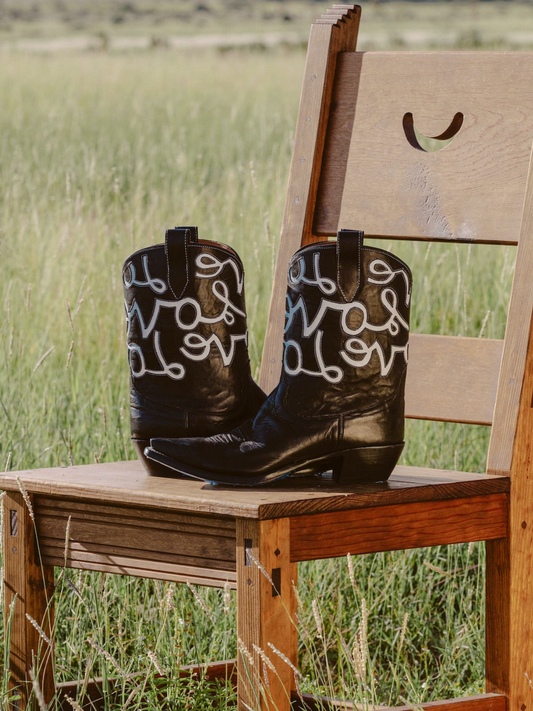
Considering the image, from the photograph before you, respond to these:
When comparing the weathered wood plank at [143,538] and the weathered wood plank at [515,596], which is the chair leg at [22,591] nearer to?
the weathered wood plank at [143,538]

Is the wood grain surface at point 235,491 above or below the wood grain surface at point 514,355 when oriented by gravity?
below

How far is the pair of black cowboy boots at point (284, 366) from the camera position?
1.51m

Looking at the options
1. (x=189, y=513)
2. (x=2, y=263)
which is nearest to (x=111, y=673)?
(x=189, y=513)

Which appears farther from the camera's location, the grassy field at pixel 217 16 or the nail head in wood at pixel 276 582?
the grassy field at pixel 217 16

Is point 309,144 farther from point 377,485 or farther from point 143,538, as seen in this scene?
point 143,538

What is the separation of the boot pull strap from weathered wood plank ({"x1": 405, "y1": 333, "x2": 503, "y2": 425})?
1.80 feet

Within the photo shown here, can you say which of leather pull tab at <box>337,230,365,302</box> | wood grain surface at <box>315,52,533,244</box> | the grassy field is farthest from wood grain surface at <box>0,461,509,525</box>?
the grassy field

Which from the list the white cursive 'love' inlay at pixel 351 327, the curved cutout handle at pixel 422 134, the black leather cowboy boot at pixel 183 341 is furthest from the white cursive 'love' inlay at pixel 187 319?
the curved cutout handle at pixel 422 134

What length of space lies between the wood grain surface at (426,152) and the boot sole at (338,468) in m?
0.53

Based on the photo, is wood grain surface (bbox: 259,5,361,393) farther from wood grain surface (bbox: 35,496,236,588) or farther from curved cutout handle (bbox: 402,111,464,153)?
wood grain surface (bbox: 35,496,236,588)

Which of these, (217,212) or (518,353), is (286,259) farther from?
(217,212)

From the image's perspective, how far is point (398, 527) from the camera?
1540 mm

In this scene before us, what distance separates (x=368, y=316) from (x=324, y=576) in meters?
0.96

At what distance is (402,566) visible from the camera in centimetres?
238
